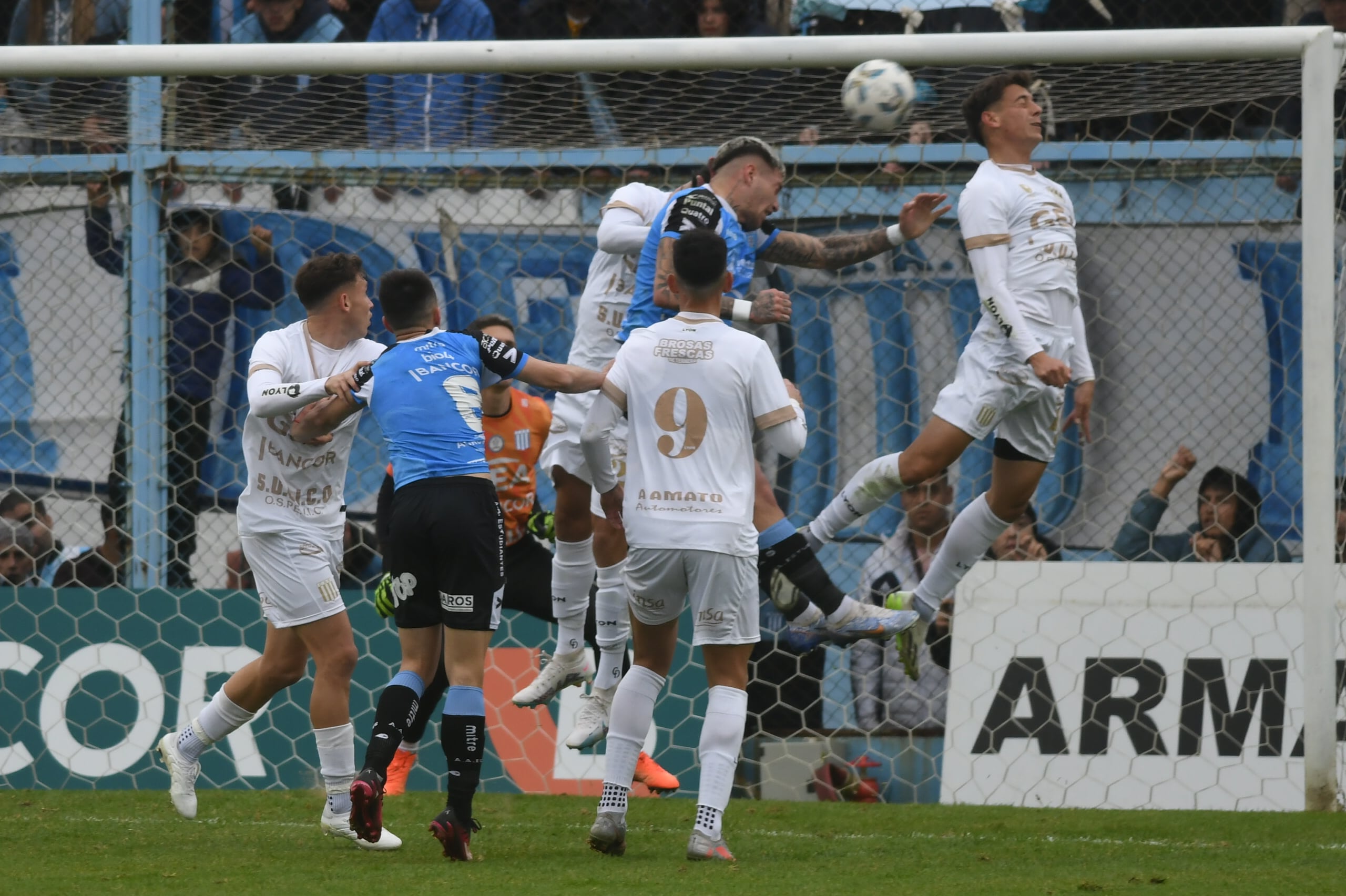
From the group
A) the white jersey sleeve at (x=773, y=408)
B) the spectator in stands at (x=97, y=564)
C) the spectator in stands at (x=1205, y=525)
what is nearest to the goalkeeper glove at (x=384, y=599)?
the white jersey sleeve at (x=773, y=408)

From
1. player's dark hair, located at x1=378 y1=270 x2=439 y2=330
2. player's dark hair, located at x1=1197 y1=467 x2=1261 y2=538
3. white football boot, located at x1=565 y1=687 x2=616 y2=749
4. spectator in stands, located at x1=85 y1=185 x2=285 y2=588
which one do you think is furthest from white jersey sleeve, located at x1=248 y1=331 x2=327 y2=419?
player's dark hair, located at x1=1197 y1=467 x2=1261 y2=538

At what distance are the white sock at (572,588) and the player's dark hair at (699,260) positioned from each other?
6.46 ft

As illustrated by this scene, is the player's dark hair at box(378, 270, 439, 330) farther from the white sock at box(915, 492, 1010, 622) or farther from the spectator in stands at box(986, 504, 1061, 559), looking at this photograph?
the spectator in stands at box(986, 504, 1061, 559)

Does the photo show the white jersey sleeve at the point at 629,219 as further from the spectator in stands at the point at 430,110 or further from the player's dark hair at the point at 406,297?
the spectator in stands at the point at 430,110

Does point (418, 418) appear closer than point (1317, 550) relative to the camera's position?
Yes

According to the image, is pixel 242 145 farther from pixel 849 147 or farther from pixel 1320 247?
pixel 1320 247

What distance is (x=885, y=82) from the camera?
21.0ft

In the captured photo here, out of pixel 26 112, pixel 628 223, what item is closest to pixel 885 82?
pixel 628 223

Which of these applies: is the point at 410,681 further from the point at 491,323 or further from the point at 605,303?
the point at 491,323

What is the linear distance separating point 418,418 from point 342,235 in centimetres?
420

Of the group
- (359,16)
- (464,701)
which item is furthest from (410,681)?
(359,16)

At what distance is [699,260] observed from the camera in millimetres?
5078

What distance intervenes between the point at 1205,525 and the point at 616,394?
4.24 metres

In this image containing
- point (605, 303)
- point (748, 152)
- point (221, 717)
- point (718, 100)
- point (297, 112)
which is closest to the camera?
point (221, 717)
